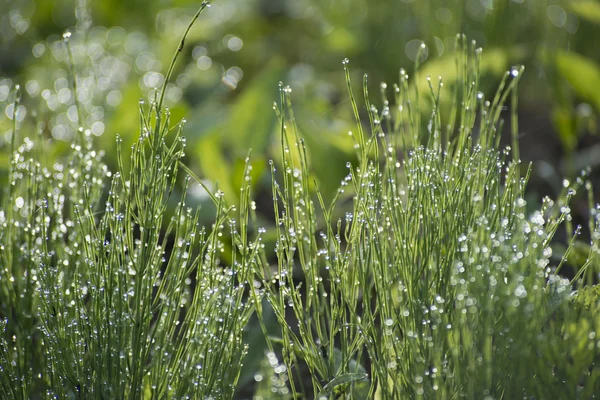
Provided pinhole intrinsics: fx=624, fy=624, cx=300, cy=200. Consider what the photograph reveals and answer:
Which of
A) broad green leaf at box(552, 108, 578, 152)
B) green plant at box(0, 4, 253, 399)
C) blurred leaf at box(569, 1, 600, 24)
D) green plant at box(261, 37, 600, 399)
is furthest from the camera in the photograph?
blurred leaf at box(569, 1, 600, 24)

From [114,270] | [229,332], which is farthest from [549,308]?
[114,270]

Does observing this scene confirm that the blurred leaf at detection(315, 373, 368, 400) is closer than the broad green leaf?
Yes

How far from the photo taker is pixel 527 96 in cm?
186

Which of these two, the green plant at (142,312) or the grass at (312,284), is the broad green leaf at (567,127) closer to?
the grass at (312,284)

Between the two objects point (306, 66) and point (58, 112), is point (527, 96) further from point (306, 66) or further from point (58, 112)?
point (58, 112)

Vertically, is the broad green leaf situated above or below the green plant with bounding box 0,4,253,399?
above

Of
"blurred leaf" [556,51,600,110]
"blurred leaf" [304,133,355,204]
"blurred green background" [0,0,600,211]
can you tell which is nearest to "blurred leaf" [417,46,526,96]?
"blurred green background" [0,0,600,211]

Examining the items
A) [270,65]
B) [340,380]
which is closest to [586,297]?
[340,380]

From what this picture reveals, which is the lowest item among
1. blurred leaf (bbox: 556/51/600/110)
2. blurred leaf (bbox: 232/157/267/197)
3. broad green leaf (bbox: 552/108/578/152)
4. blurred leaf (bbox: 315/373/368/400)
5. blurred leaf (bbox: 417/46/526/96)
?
blurred leaf (bbox: 315/373/368/400)

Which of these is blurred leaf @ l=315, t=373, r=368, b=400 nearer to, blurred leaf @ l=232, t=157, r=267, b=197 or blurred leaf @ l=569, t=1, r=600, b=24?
blurred leaf @ l=232, t=157, r=267, b=197

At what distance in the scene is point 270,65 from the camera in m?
1.81

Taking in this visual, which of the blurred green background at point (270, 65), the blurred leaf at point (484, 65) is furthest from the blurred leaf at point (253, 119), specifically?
the blurred leaf at point (484, 65)

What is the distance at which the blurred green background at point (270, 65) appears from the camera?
58.7 inches

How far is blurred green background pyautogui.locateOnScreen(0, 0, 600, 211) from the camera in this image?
149 cm
